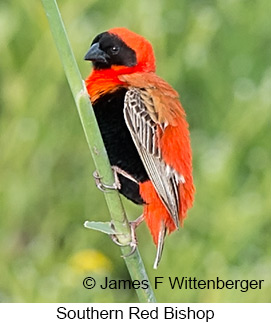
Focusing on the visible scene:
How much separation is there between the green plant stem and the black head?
35cm

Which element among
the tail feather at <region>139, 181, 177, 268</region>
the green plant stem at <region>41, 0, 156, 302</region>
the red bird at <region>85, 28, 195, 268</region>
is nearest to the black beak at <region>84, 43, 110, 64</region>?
the red bird at <region>85, 28, 195, 268</region>

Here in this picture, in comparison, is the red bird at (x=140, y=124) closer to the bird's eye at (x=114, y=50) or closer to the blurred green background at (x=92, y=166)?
the bird's eye at (x=114, y=50)

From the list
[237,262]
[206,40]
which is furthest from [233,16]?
[237,262]

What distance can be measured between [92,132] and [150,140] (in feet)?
1.13

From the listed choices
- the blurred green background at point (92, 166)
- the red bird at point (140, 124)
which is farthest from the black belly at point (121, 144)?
the blurred green background at point (92, 166)

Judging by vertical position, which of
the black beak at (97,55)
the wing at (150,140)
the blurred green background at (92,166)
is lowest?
the blurred green background at (92,166)

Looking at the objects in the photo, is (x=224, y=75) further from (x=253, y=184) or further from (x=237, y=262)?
(x=237, y=262)

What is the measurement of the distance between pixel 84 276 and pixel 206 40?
0.78 m

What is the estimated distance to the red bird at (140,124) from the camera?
56.5 inches

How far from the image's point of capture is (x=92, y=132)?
1.12m

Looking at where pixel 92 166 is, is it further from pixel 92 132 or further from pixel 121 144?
pixel 92 132

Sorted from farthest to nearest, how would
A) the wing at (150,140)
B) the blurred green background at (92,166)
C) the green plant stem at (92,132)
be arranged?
the blurred green background at (92,166)
the wing at (150,140)
the green plant stem at (92,132)

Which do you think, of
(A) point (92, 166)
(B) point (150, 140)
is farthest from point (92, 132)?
(A) point (92, 166)

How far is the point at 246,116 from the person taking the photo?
1898 mm
